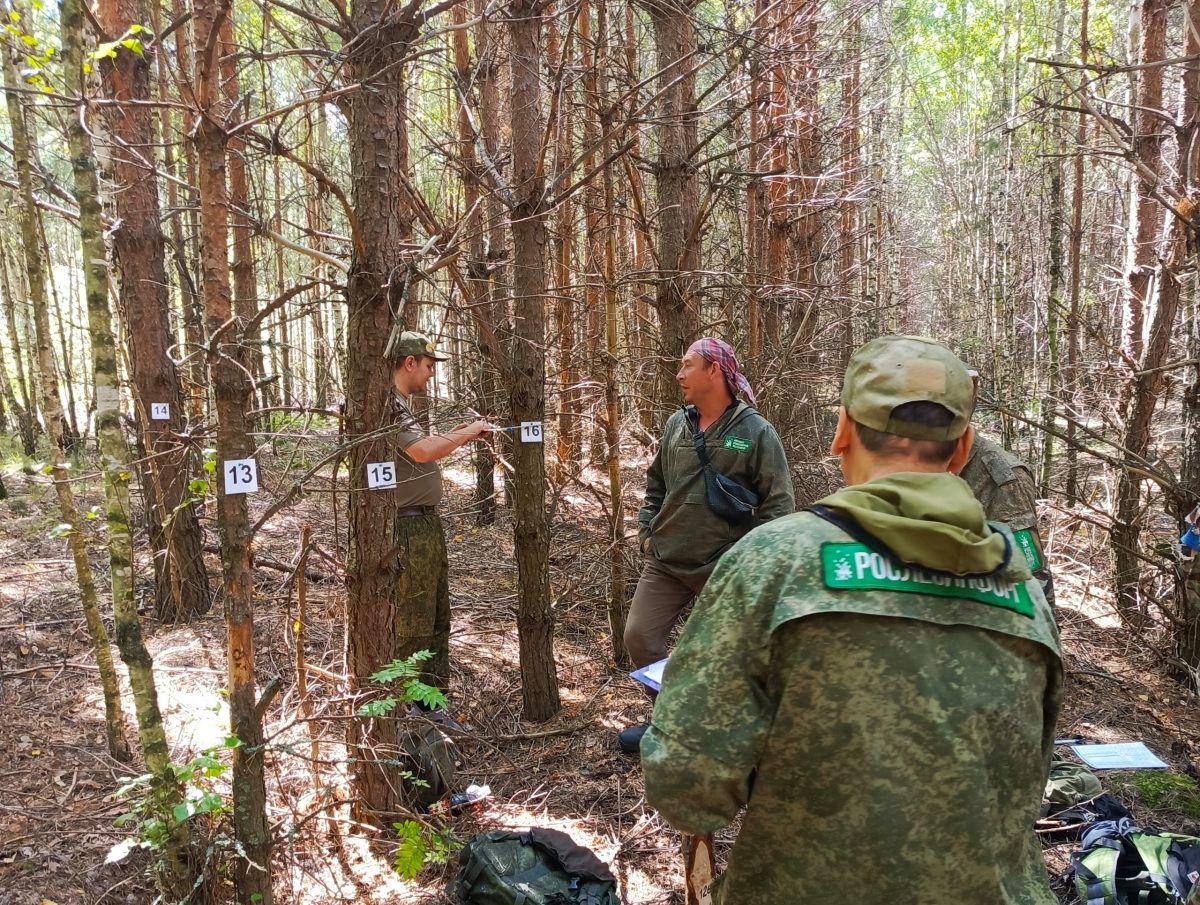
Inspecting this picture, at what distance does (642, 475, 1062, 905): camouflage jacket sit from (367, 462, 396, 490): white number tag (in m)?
2.08

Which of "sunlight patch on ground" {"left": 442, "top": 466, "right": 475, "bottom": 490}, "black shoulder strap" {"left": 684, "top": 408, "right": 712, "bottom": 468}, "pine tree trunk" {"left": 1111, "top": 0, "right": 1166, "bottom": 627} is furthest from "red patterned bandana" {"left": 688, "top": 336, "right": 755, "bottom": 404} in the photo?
"sunlight patch on ground" {"left": 442, "top": 466, "right": 475, "bottom": 490}

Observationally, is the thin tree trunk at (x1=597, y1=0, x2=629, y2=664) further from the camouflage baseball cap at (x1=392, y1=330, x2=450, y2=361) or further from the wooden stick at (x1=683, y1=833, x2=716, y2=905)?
the wooden stick at (x1=683, y1=833, x2=716, y2=905)

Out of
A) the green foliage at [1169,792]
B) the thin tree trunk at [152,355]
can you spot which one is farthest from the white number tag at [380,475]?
the green foliage at [1169,792]

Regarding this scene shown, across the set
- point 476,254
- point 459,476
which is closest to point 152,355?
point 476,254

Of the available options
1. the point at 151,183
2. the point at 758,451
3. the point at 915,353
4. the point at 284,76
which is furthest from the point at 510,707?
the point at 284,76

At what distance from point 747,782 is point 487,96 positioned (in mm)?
7053

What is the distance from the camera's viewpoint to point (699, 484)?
3988 millimetres

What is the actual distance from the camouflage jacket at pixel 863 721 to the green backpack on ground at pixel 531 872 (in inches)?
68.3

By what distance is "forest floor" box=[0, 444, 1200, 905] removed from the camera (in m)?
3.19

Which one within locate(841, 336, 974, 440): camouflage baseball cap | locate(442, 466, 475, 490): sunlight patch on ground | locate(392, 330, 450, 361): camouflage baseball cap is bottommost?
locate(442, 466, 475, 490): sunlight patch on ground

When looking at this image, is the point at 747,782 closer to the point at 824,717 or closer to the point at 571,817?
the point at 824,717

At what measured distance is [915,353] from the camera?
1.45m

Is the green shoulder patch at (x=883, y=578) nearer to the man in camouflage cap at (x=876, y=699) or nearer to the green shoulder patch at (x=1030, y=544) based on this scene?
the man in camouflage cap at (x=876, y=699)

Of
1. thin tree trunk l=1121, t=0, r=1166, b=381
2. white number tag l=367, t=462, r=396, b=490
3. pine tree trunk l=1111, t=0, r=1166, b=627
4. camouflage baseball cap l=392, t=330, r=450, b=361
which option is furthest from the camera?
thin tree trunk l=1121, t=0, r=1166, b=381
